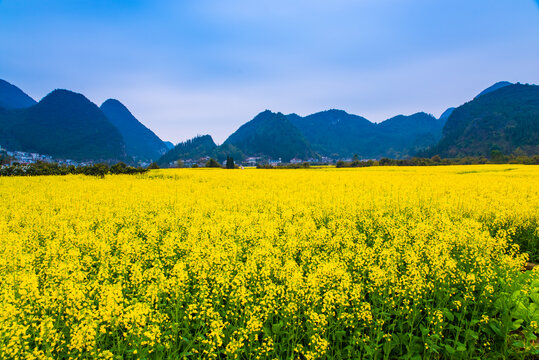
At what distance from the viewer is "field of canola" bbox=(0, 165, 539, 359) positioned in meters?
3.89

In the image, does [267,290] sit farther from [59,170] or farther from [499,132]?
[499,132]

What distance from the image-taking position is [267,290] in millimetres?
4516

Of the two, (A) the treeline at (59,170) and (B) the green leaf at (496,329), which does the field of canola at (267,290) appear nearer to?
(B) the green leaf at (496,329)

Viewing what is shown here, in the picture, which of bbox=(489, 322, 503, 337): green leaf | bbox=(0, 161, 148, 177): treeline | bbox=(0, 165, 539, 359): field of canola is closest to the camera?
bbox=(0, 165, 539, 359): field of canola

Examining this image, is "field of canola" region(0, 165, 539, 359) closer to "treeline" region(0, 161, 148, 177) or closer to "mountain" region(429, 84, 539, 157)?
"treeline" region(0, 161, 148, 177)

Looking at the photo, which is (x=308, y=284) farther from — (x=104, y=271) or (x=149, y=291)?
(x=104, y=271)

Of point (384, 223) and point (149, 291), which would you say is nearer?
point (149, 291)

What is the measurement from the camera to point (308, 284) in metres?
4.43

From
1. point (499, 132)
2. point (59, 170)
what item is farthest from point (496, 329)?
point (499, 132)

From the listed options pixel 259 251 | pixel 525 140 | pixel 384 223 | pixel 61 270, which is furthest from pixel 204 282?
pixel 525 140

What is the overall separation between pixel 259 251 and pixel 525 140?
17853 centimetres

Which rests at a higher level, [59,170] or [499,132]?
[499,132]

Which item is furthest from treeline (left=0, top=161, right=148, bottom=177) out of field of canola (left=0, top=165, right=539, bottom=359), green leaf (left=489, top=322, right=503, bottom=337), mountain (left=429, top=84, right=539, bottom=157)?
mountain (left=429, top=84, right=539, bottom=157)

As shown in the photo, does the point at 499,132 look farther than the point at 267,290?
Yes
